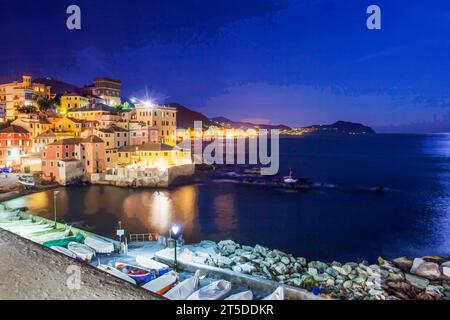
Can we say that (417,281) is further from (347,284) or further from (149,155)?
(149,155)

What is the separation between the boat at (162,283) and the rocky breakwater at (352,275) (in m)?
2.58

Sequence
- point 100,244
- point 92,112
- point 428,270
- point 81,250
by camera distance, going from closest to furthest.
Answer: point 428,270
point 81,250
point 100,244
point 92,112

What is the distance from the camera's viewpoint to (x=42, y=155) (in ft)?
125

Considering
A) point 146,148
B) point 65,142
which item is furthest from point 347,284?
point 65,142

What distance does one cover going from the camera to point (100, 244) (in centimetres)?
1457

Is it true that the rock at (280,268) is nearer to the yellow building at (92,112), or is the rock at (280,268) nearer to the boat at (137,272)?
the boat at (137,272)

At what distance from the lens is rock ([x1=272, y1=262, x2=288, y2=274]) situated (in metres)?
13.3

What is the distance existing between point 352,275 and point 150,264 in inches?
297

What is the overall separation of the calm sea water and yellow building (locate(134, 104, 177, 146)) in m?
13.1

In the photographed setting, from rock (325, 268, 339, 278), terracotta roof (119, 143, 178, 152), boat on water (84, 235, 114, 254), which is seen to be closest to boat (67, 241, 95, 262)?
boat on water (84, 235, 114, 254)

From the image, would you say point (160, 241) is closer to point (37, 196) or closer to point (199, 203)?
point (199, 203)
